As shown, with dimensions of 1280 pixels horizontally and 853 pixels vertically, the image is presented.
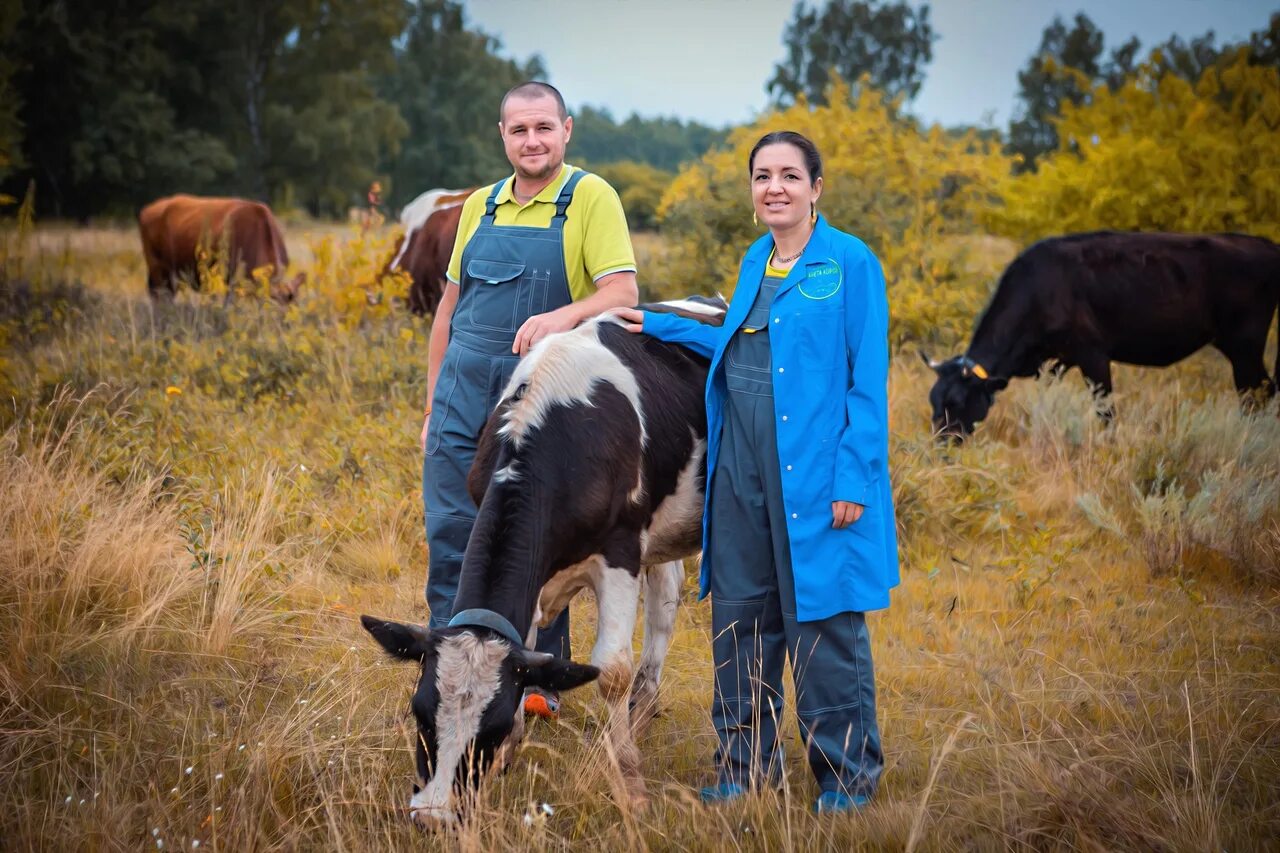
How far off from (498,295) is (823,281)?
4.62 ft

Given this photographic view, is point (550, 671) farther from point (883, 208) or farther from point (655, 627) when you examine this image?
point (883, 208)

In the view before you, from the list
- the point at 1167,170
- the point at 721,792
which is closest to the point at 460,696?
the point at 721,792

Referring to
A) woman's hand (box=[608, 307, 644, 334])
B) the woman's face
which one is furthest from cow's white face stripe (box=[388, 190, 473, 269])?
the woman's face

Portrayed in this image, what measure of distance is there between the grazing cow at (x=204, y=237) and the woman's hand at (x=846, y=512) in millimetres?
11172

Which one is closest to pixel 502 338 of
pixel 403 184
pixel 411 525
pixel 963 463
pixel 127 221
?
pixel 411 525

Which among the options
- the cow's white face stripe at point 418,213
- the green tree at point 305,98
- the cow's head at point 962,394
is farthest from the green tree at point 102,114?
the cow's head at point 962,394

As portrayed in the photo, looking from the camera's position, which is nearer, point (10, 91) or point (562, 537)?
point (562, 537)

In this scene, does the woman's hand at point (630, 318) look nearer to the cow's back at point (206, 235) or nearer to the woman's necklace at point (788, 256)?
the woman's necklace at point (788, 256)

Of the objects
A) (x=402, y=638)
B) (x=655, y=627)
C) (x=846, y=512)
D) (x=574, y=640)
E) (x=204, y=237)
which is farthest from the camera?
(x=204, y=237)

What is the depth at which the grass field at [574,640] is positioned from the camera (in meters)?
3.38

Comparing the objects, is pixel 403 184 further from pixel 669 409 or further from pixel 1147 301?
pixel 669 409

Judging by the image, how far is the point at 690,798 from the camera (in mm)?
3266

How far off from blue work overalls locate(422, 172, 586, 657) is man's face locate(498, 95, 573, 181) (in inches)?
6.7

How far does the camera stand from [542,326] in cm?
394
